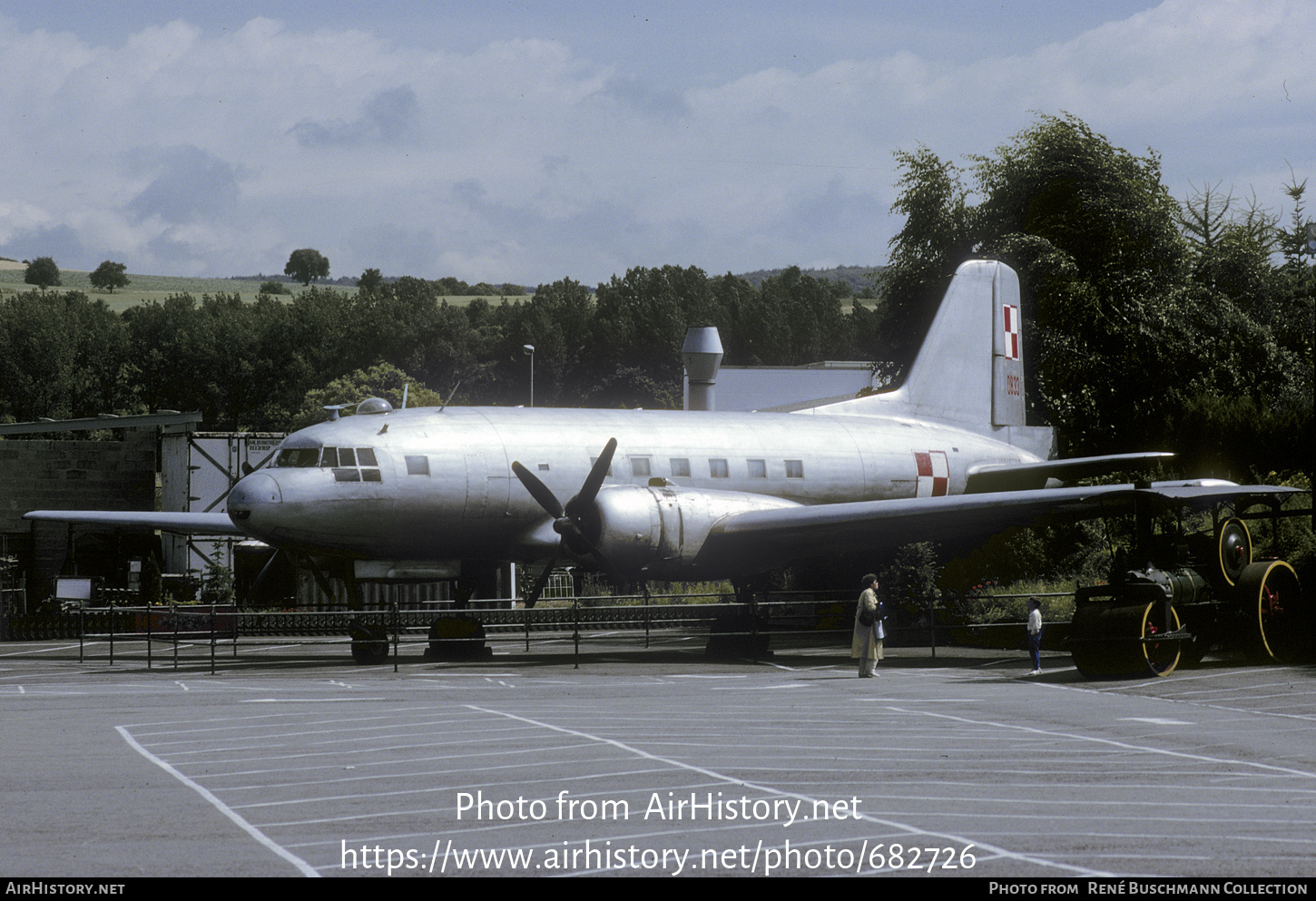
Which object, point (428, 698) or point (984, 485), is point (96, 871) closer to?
point (428, 698)

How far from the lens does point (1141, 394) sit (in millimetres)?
35625

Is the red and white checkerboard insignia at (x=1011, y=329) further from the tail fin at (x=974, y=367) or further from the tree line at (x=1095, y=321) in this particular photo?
the tree line at (x=1095, y=321)

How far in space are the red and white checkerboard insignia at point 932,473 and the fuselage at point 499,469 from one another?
0.31 feet

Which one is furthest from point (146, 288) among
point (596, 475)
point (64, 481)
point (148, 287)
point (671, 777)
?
point (671, 777)

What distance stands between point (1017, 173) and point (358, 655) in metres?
26.2

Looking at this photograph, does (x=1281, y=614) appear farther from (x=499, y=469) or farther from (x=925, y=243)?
(x=925, y=243)

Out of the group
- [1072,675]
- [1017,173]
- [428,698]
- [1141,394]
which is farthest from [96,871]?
[1017,173]

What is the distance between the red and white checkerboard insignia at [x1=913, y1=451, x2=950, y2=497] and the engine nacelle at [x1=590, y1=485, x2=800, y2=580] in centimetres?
623

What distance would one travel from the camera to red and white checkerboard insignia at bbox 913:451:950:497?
27781mm

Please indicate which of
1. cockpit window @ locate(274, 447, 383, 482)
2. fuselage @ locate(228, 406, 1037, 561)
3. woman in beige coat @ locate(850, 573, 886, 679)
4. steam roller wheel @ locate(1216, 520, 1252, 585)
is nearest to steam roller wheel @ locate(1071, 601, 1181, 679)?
steam roller wheel @ locate(1216, 520, 1252, 585)

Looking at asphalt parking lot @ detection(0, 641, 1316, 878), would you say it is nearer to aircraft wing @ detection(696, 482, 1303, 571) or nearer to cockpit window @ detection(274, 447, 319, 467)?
aircraft wing @ detection(696, 482, 1303, 571)

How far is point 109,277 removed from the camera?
151125mm

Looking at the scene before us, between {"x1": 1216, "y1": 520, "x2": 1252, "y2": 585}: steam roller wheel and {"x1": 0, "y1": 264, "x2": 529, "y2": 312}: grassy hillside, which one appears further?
{"x1": 0, "y1": 264, "x2": 529, "y2": 312}: grassy hillside

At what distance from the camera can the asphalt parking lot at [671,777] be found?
25.6 ft
